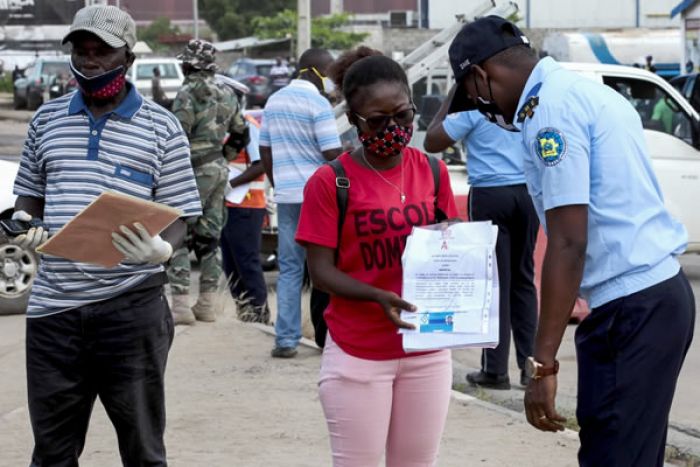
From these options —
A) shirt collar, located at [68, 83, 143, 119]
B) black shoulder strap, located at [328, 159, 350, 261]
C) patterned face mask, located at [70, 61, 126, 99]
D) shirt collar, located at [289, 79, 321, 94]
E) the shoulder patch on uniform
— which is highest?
patterned face mask, located at [70, 61, 126, 99]

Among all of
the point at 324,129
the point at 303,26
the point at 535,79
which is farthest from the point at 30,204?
the point at 303,26

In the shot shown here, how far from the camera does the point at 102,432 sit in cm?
673

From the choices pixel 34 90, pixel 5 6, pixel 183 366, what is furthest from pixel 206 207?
pixel 34 90

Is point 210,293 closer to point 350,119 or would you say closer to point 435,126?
point 435,126

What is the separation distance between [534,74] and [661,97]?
30.2ft

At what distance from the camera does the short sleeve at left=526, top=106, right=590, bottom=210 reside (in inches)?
144

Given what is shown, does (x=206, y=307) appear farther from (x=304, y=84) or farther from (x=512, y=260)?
(x=512, y=260)

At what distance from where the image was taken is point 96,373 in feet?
15.1

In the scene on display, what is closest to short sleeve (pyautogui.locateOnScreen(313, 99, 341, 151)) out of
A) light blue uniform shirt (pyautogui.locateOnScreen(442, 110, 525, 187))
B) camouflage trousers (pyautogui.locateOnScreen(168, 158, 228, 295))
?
light blue uniform shirt (pyautogui.locateOnScreen(442, 110, 525, 187))

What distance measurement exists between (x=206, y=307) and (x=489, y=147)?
10.3 ft

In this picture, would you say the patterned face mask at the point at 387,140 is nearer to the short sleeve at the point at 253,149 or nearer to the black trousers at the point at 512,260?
the black trousers at the point at 512,260

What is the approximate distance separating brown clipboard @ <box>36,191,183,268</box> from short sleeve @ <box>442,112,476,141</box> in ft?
11.2

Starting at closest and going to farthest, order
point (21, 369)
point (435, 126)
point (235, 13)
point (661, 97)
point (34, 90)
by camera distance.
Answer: point (435, 126) → point (21, 369) → point (661, 97) → point (34, 90) → point (235, 13)

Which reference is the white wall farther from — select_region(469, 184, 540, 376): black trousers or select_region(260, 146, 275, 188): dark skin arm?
select_region(469, 184, 540, 376): black trousers
